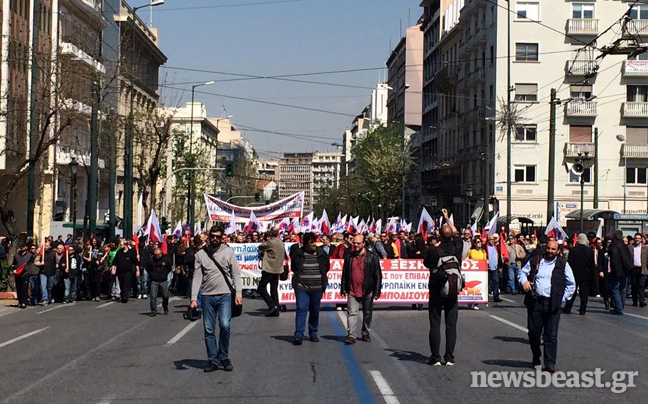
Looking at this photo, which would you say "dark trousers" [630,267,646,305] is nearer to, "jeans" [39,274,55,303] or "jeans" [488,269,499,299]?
"jeans" [488,269,499,299]

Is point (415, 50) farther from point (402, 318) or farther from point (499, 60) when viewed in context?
point (402, 318)

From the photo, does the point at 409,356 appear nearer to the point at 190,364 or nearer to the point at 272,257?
the point at 190,364

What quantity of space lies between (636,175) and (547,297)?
52.4 m

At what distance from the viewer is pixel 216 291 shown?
1150cm

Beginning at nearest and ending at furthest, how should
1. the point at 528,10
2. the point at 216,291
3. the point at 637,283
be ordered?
the point at 216,291 < the point at 637,283 < the point at 528,10

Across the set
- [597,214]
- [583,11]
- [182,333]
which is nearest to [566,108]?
[583,11]

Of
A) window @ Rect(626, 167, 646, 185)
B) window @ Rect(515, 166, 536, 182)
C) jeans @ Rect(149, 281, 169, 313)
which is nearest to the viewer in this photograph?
jeans @ Rect(149, 281, 169, 313)

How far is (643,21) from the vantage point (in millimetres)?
59500

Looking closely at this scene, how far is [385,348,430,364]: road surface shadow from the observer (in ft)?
41.1

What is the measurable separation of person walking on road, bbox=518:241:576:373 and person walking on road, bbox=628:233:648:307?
10752mm

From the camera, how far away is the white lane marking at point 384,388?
956 cm

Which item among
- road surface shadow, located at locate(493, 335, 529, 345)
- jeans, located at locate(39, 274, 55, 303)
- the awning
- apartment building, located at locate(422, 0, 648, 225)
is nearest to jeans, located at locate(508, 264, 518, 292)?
road surface shadow, located at locate(493, 335, 529, 345)

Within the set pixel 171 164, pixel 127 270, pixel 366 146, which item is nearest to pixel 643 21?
pixel 366 146

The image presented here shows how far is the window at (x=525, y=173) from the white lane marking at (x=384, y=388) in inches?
1998
